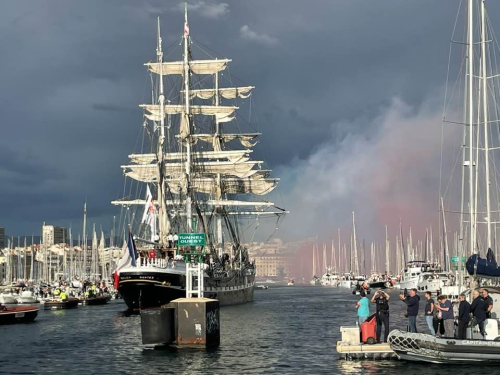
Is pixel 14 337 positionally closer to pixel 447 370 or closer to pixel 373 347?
pixel 373 347

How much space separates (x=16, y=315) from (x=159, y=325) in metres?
29.5

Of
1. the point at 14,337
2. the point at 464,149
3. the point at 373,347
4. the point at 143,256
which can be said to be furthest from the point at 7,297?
the point at 373,347

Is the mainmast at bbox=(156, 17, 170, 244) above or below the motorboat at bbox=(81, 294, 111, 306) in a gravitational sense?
above

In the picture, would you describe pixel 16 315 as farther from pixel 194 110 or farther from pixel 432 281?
pixel 432 281

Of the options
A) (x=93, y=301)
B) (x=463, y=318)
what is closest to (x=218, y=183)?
(x=93, y=301)

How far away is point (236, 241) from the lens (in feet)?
354

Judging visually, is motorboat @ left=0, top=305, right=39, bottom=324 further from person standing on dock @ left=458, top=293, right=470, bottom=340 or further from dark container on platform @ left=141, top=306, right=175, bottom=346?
person standing on dock @ left=458, top=293, right=470, bottom=340

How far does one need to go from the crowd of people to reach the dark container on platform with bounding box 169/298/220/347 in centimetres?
718

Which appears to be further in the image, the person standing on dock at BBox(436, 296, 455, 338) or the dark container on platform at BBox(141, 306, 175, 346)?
the dark container on platform at BBox(141, 306, 175, 346)

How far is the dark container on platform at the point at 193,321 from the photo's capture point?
33.7 meters

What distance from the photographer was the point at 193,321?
112ft

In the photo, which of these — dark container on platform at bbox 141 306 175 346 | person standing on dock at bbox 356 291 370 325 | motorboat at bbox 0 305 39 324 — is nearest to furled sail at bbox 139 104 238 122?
motorboat at bbox 0 305 39 324

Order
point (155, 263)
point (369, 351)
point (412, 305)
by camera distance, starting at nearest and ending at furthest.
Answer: point (369, 351), point (412, 305), point (155, 263)

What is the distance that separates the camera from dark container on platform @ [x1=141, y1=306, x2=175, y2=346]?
33969mm
